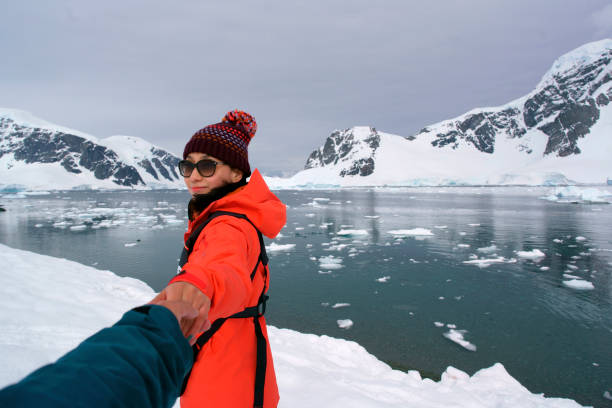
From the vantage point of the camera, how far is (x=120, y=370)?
539 millimetres

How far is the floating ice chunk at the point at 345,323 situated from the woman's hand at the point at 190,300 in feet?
24.5

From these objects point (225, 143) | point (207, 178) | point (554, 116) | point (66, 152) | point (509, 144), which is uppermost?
point (554, 116)

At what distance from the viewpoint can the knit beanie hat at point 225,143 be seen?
1.71m

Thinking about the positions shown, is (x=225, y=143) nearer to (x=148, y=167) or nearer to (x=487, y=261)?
(x=487, y=261)

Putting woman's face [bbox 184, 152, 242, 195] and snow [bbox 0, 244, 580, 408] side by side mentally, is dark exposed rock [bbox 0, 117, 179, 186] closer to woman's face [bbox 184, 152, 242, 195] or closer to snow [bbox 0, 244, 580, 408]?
snow [bbox 0, 244, 580, 408]

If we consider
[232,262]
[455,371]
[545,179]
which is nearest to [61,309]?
[232,262]

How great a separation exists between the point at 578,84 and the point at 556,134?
89.2 feet

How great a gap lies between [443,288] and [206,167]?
1032cm

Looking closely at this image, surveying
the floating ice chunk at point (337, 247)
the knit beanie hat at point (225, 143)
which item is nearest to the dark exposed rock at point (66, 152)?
the floating ice chunk at point (337, 247)

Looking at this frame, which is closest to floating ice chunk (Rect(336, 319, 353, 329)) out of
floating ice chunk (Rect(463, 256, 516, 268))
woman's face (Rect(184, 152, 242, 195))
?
woman's face (Rect(184, 152, 242, 195))

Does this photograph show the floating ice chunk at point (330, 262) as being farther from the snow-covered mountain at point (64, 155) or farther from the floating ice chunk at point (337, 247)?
the snow-covered mountain at point (64, 155)

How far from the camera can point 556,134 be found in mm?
113500

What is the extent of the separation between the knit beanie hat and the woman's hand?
38.9 inches

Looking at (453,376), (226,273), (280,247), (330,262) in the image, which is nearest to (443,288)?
(330,262)
